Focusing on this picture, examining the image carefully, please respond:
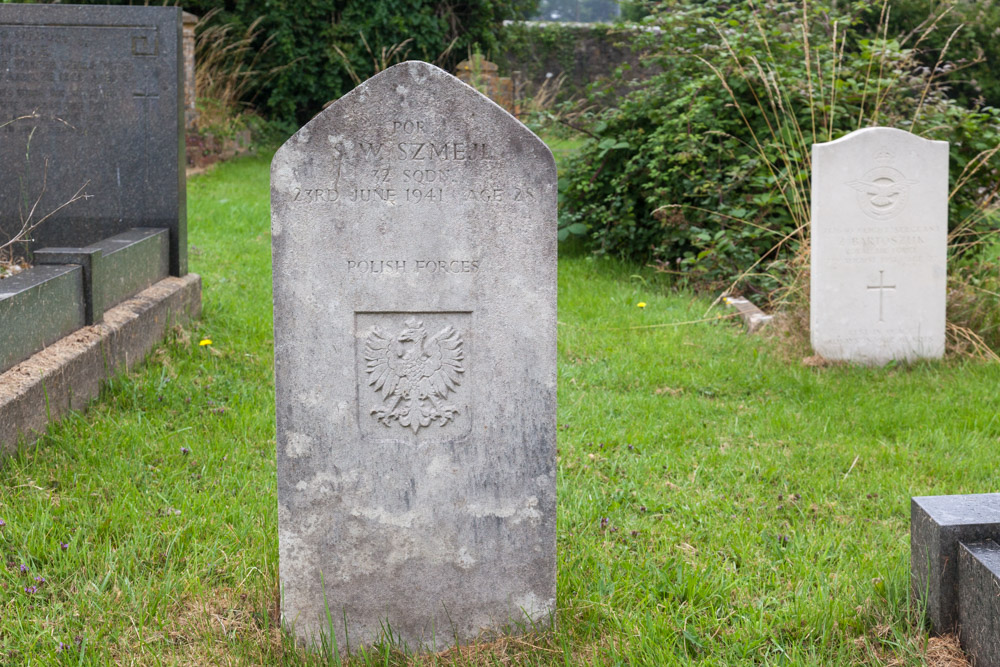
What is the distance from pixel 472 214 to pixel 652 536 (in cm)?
133

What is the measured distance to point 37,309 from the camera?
3.95m

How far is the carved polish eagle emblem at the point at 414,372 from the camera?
7.98 ft

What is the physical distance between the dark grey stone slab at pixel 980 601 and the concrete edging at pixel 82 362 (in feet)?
9.88

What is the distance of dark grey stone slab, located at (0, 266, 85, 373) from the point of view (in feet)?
12.2

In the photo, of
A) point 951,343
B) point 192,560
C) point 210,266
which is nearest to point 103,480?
point 192,560

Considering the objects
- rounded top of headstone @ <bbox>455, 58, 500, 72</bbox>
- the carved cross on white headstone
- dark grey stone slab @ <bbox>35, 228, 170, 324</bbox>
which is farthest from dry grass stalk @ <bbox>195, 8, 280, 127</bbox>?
the carved cross on white headstone

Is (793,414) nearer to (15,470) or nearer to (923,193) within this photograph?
(923,193)

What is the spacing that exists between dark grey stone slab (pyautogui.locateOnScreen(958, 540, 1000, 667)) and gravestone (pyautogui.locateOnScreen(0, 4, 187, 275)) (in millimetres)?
4662

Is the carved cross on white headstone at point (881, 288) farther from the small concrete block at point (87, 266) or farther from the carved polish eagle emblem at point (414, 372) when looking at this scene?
the small concrete block at point (87, 266)

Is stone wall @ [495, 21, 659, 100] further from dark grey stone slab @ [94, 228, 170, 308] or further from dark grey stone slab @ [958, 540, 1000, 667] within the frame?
dark grey stone slab @ [958, 540, 1000, 667]

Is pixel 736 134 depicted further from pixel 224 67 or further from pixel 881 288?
pixel 224 67

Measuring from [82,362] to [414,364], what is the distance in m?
2.24

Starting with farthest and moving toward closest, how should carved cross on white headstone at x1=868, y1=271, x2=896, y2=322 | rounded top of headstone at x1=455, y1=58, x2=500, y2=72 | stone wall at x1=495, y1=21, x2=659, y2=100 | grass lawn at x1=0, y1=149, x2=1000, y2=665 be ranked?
stone wall at x1=495, y1=21, x2=659, y2=100
rounded top of headstone at x1=455, y1=58, x2=500, y2=72
carved cross on white headstone at x1=868, y1=271, x2=896, y2=322
grass lawn at x1=0, y1=149, x2=1000, y2=665

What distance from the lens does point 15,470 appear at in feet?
11.1
